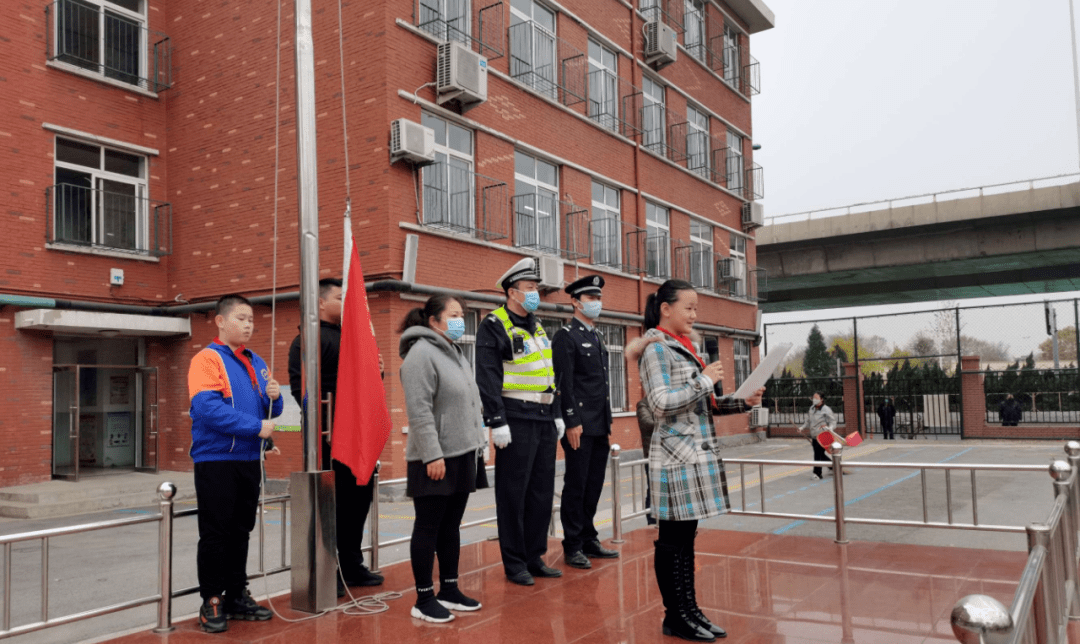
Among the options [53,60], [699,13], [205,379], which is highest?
[699,13]

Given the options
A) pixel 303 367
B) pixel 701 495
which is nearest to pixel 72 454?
pixel 303 367

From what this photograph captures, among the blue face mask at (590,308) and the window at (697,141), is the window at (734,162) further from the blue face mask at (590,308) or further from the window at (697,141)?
the blue face mask at (590,308)

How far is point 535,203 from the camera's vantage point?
16484mm

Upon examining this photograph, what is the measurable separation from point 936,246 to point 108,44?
2589 centimetres

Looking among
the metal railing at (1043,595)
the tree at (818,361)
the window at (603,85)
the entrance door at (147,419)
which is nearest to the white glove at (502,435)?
the metal railing at (1043,595)

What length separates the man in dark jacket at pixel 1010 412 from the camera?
26109 millimetres

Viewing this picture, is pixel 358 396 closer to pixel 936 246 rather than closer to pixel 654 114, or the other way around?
pixel 654 114

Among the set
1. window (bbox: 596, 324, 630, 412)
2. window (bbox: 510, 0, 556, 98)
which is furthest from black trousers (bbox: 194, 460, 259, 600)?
window (bbox: 596, 324, 630, 412)

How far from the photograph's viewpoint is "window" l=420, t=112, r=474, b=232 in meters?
13.8

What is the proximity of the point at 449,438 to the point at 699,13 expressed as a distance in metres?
22.8

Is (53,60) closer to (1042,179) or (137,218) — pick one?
(137,218)

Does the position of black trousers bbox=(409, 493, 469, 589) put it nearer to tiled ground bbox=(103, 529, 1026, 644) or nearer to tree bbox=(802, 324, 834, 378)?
tiled ground bbox=(103, 529, 1026, 644)

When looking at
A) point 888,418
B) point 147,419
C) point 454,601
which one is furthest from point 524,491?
point 888,418

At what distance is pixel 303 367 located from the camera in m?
5.21
